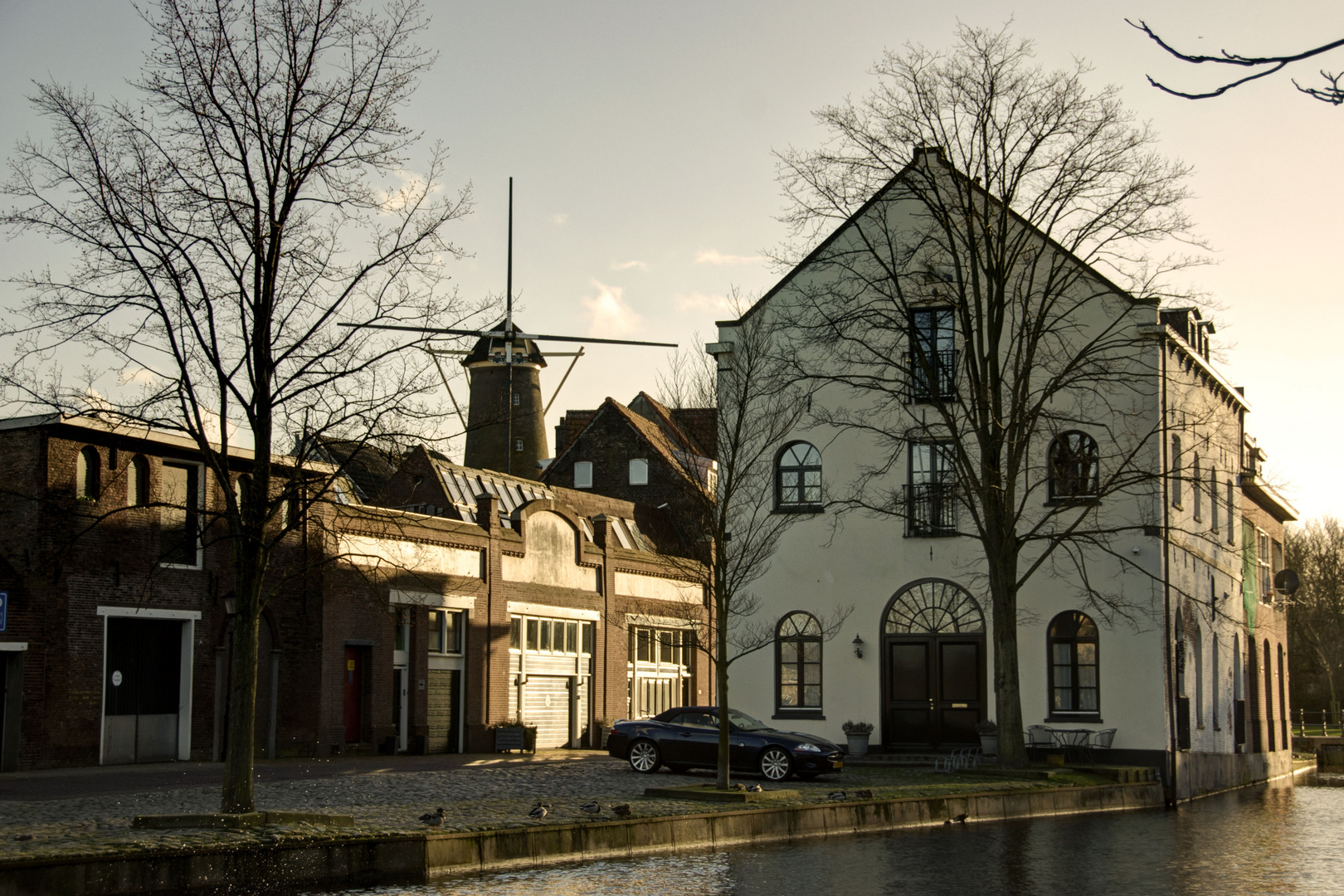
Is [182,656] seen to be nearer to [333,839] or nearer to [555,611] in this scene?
[555,611]

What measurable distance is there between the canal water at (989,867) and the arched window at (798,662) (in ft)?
34.4

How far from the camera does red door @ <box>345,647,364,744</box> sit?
36438 millimetres

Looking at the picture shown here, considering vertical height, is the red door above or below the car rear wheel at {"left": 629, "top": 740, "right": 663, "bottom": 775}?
above

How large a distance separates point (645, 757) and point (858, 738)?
497 centimetres

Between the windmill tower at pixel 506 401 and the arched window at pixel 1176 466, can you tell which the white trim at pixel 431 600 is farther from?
the windmill tower at pixel 506 401

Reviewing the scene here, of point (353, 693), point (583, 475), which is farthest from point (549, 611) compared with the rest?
point (583, 475)

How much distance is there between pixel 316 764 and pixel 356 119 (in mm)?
18795

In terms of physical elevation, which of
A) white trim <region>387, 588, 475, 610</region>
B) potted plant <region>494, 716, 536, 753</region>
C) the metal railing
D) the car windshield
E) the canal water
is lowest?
the metal railing

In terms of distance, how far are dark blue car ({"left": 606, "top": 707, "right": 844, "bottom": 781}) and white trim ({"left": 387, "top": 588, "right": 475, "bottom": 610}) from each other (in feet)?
31.5

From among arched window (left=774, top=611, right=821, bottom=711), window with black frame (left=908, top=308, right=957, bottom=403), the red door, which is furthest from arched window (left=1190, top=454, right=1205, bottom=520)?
the red door

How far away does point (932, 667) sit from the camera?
31344mm

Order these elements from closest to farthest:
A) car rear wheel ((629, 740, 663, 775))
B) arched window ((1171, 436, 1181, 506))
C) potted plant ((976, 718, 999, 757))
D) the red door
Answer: car rear wheel ((629, 740, 663, 775)) → potted plant ((976, 718, 999, 757)) → arched window ((1171, 436, 1181, 506)) → the red door

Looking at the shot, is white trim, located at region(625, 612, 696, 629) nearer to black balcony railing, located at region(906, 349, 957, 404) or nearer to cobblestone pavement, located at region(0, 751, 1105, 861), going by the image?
cobblestone pavement, located at region(0, 751, 1105, 861)

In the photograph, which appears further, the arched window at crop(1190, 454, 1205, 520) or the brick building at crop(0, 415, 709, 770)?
the arched window at crop(1190, 454, 1205, 520)
